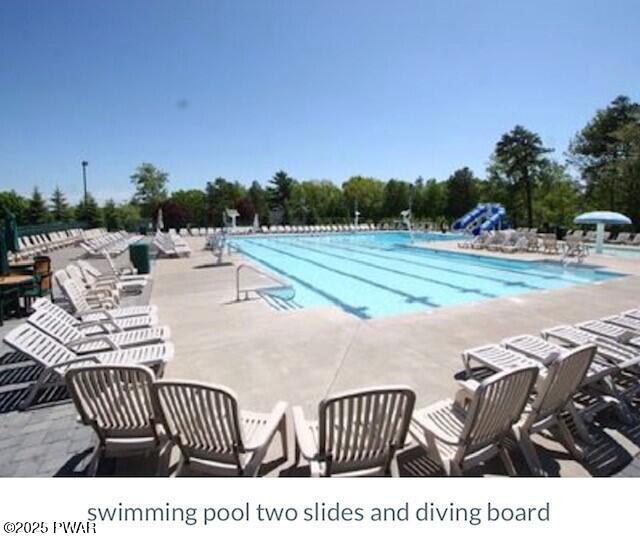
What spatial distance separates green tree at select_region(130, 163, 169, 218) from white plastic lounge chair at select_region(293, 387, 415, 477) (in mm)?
47782

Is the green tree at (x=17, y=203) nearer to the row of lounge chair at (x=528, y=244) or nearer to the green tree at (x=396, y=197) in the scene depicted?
the green tree at (x=396, y=197)

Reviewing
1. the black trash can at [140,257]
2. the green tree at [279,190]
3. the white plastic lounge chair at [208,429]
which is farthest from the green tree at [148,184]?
the white plastic lounge chair at [208,429]

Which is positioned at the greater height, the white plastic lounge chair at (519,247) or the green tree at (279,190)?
the green tree at (279,190)

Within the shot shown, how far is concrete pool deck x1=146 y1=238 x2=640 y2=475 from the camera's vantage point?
386 centimetres

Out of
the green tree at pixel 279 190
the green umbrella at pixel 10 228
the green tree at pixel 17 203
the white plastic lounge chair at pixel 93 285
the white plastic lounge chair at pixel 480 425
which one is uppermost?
the green tree at pixel 279 190

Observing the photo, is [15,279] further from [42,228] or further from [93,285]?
[42,228]

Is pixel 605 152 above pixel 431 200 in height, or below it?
above

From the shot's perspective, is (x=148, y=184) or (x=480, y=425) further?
(x=148, y=184)

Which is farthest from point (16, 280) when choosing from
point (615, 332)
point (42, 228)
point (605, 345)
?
point (42, 228)

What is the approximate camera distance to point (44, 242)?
55.4 feet

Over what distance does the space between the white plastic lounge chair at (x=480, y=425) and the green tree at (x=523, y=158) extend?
32.2 m

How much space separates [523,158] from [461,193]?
8128 mm

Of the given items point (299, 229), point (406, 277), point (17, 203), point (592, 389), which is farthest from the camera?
point (17, 203)

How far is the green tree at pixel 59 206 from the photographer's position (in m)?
38.0
